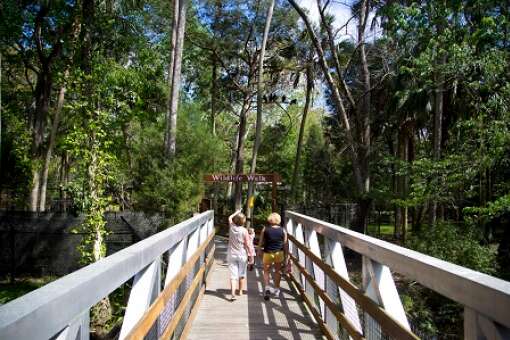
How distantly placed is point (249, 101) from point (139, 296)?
101ft

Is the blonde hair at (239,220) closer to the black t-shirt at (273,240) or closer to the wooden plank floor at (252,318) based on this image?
the black t-shirt at (273,240)

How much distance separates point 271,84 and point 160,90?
31.5 ft

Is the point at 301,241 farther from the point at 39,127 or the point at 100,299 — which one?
the point at 39,127

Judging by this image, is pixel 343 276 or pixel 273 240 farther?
pixel 273 240

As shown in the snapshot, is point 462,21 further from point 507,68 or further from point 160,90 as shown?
point 160,90

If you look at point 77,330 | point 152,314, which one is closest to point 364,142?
point 152,314

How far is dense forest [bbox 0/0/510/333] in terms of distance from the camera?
11.9m

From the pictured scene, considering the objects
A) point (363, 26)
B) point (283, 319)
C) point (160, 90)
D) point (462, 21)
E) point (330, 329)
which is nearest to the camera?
point (330, 329)

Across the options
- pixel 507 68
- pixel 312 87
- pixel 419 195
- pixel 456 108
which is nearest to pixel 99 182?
pixel 419 195

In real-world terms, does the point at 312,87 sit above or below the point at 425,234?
above

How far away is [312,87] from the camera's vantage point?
101 ft

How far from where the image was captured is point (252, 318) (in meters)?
6.30

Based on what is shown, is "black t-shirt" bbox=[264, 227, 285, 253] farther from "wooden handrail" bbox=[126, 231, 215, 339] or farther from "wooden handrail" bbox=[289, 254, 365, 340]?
"wooden handrail" bbox=[126, 231, 215, 339]

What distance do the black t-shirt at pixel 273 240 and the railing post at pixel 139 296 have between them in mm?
4848
